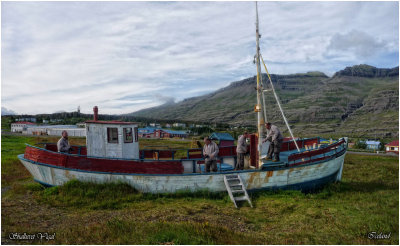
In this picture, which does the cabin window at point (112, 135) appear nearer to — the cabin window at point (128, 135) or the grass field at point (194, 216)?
the cabin window at point (128, 135)

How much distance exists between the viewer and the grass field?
6672mm

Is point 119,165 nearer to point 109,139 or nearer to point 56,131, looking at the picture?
point 109,139

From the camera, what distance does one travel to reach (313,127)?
166 metres

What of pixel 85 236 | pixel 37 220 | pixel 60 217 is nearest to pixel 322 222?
pixel 85 236

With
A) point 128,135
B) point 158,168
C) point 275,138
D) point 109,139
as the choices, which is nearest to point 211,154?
point 158,168

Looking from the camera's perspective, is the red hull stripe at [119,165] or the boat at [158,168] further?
the red hull stripe at [119,165]

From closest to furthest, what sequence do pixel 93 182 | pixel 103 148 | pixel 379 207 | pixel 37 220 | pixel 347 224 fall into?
pixel 347 224, pixel 37 220, pixel 379 207, pixel 93 182, pixel 103 148

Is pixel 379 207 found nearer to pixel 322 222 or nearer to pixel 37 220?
pixel 322 222

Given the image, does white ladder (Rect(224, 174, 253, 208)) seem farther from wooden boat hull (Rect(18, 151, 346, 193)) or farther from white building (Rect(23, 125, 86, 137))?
white building (Rect(23, 125, 86, 137))

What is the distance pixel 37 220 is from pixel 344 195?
11.8m

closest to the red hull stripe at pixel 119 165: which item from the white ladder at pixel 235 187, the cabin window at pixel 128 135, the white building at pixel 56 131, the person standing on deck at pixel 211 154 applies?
the person standing on deck at pixel 211 154

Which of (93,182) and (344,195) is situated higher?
(93,182)

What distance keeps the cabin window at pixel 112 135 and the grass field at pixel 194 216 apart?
234cm

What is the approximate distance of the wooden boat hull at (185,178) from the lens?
437 inches
